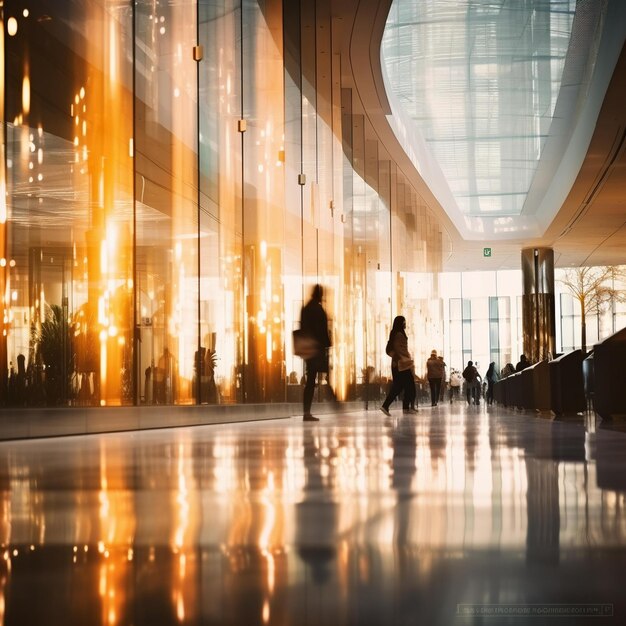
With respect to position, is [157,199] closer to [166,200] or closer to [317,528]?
[166,200]

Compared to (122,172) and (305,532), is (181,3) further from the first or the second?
(305,532)

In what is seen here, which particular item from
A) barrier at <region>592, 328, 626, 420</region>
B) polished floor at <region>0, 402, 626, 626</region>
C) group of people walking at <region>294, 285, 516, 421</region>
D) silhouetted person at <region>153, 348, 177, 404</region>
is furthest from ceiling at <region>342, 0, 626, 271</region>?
polished floor at <region>0, 402, 626, 626</region>

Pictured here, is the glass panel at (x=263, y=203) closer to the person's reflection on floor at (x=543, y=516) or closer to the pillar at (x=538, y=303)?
the person's reflection on floor at (x=543, y=516)

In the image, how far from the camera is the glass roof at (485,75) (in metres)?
20.1

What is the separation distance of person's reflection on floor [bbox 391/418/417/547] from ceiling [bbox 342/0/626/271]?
1326 cm

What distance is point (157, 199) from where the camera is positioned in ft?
41.5

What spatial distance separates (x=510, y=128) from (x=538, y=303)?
18173 mm

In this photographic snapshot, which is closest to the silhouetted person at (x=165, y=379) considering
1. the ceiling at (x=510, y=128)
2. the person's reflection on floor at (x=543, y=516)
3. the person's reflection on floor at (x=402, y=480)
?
the person's reflection on floor at (x=402, y=480)

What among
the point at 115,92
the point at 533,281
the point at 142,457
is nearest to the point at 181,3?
the point at 115,92

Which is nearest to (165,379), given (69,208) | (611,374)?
(69,208)

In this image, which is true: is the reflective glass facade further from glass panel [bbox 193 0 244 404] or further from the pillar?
the pillar

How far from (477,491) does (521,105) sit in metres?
24.8

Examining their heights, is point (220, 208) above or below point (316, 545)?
above

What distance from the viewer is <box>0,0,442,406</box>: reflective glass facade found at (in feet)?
32.1
